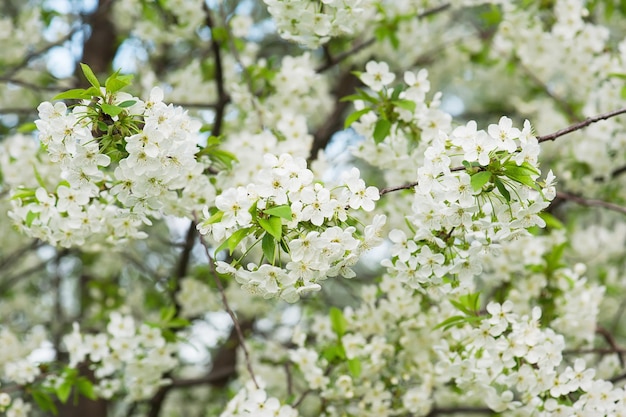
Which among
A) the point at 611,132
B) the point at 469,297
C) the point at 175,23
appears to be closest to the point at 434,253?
the point at 469,297

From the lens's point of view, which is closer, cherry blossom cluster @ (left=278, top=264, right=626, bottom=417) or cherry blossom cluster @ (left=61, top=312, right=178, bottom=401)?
cherry blossom cluster @ (left=278, top=264, right=626, bottom=417)

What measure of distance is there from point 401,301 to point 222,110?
1692 millimetres

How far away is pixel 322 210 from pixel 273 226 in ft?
0.64

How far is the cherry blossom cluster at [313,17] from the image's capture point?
3.16m

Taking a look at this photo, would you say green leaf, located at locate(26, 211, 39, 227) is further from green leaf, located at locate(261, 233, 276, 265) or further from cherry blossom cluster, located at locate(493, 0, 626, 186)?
cherry blossom cluster, located at locate(493, 0, 626, 186)

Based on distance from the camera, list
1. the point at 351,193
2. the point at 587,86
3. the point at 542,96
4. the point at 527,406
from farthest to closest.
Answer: the point at 542,96, the point at 587,86, the point at 527,406, the point at 351,193

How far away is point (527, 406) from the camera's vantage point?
2992 millimetres

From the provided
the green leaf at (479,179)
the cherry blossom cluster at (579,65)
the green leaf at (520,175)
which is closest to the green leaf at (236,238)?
the green leaf at (479,179)

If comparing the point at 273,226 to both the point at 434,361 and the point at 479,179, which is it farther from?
the point at 434,361

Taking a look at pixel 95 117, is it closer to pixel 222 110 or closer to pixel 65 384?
pixel 65 384

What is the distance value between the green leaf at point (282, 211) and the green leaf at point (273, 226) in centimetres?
2

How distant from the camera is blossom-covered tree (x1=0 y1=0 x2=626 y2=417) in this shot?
238cm

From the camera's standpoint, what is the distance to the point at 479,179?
7.52ft

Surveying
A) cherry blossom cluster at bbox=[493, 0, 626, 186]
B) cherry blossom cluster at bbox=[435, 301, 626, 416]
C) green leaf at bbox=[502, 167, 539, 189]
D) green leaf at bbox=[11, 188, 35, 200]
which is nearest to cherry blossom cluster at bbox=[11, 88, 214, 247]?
green leaf at bbox=[11, 188, 35, 200]
